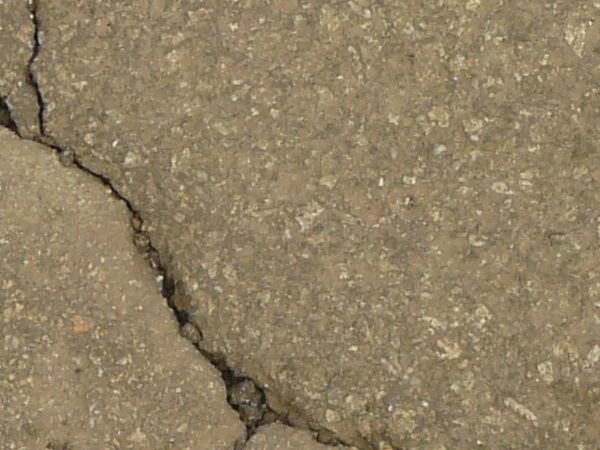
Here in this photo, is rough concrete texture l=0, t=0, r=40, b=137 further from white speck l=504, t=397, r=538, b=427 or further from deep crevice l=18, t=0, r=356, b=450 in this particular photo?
white speck l=504, t=397, r=538, b=427

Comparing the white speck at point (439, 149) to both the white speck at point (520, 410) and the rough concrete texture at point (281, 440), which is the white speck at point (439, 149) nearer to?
the white speck at point (520, 410)

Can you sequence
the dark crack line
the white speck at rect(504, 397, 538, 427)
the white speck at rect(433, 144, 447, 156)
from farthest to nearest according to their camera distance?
the dark crack line, the white speck at rect(433, 144, 447, 156), the white speck at rect(504, 397, 538, 427)

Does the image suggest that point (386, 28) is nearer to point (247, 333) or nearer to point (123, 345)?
point (247, 333)

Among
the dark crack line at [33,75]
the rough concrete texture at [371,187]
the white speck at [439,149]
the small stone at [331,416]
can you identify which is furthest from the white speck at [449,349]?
the dark crack line at [33,75]

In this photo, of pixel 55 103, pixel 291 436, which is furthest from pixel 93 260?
pixel 291 436

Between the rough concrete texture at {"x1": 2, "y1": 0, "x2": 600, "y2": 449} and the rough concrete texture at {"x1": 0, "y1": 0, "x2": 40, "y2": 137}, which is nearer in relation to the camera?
the rough concrete texture at {"x1": 2, "y1": 0, "x2": 600, "y2": 449}

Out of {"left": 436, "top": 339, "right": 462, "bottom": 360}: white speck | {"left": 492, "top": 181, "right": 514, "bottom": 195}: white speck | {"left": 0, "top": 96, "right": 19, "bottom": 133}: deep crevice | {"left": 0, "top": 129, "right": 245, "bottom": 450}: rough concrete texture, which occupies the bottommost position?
{"left": 0, "top": 129, "right": 245, "bottom": 450}: rough concrete texture

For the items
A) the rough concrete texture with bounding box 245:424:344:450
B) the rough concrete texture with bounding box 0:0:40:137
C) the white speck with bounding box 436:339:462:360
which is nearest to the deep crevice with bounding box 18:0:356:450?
the rough concrete texture with bounding box 245:424:344:450
